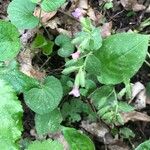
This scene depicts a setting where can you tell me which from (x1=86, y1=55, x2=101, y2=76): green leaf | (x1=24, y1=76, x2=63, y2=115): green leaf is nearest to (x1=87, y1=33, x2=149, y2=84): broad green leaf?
(x1=86, y1=55, x2=101, y2=76): green leaf

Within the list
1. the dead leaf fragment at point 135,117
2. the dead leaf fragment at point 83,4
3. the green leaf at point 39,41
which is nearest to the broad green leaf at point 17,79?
the green leaf at point 39,41

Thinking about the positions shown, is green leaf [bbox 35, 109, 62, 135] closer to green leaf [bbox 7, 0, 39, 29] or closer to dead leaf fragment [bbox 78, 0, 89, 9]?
green leaf [bbox 7, 0, 39, 29]

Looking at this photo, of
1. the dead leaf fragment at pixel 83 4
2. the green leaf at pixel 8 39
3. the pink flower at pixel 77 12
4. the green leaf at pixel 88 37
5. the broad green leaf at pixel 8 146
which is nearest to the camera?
the broad green leaf at pixel 8 146

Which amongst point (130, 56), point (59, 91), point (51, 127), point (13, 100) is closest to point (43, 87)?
point (59, 91)

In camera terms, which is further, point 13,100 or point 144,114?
point 144,114

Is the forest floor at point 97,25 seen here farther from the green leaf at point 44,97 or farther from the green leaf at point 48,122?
the green leaf at point 44,97

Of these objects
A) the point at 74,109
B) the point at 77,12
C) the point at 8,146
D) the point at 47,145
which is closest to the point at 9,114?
the point at 8,146

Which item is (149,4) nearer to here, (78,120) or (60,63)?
(60,63)
